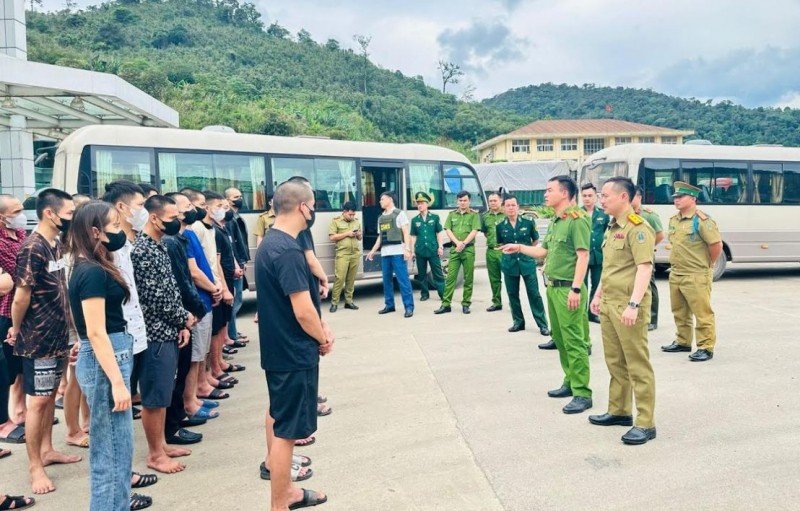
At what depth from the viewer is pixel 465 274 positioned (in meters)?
9.36

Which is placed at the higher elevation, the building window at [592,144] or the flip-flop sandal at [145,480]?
the building window at [592,144]

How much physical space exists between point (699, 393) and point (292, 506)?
364cm

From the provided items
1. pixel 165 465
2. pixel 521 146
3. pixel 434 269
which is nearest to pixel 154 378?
pixel 165 465

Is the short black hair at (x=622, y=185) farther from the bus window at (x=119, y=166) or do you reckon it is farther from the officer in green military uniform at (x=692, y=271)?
the bus window at (x=119, y=166)

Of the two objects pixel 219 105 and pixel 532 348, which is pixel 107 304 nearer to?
pixel 532 348

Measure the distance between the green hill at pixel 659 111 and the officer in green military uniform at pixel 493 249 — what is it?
5413cm

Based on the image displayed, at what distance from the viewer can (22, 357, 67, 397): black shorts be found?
12.4 feet

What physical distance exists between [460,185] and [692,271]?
6.17 meters

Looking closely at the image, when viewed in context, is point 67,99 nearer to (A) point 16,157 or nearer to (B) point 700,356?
(A) point 16,157

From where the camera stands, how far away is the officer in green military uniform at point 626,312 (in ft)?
13.9

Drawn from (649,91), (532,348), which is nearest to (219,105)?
(532,348)

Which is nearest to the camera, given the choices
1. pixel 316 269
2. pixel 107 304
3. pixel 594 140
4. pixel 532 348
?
pixel 107 304

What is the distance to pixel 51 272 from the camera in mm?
4008

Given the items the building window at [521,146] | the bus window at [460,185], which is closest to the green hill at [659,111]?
the building window at [521,146]
